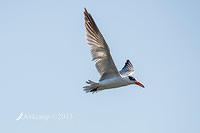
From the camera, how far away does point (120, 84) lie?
56.1 feet

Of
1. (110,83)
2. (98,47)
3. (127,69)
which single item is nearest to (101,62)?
(98,47)

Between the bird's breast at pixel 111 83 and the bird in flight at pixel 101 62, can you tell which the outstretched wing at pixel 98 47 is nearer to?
the bird in flight at pixel 101 62

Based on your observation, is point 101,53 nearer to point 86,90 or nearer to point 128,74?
point 86,90

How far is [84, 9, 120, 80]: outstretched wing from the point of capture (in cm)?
1630

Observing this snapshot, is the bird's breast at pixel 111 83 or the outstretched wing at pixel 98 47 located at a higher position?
the outstretched wing at pixel 98 47

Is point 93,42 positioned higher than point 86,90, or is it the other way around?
point 93,42

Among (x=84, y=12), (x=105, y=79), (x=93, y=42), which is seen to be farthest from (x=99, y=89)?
(x=84, y=12)

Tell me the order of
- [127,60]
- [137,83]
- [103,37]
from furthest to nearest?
1. [127,60]
2. [137,83]
3. [103,37]

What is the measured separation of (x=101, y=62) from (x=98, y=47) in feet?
1.95

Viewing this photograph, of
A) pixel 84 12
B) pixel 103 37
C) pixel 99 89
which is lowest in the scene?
pixel 99 89

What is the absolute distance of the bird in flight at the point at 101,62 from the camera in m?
16.4

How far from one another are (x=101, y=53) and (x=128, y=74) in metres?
2.89

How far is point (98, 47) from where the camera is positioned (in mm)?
16375

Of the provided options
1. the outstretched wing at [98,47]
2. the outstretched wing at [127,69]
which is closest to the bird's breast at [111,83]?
the outstretched wing at [98,47]
